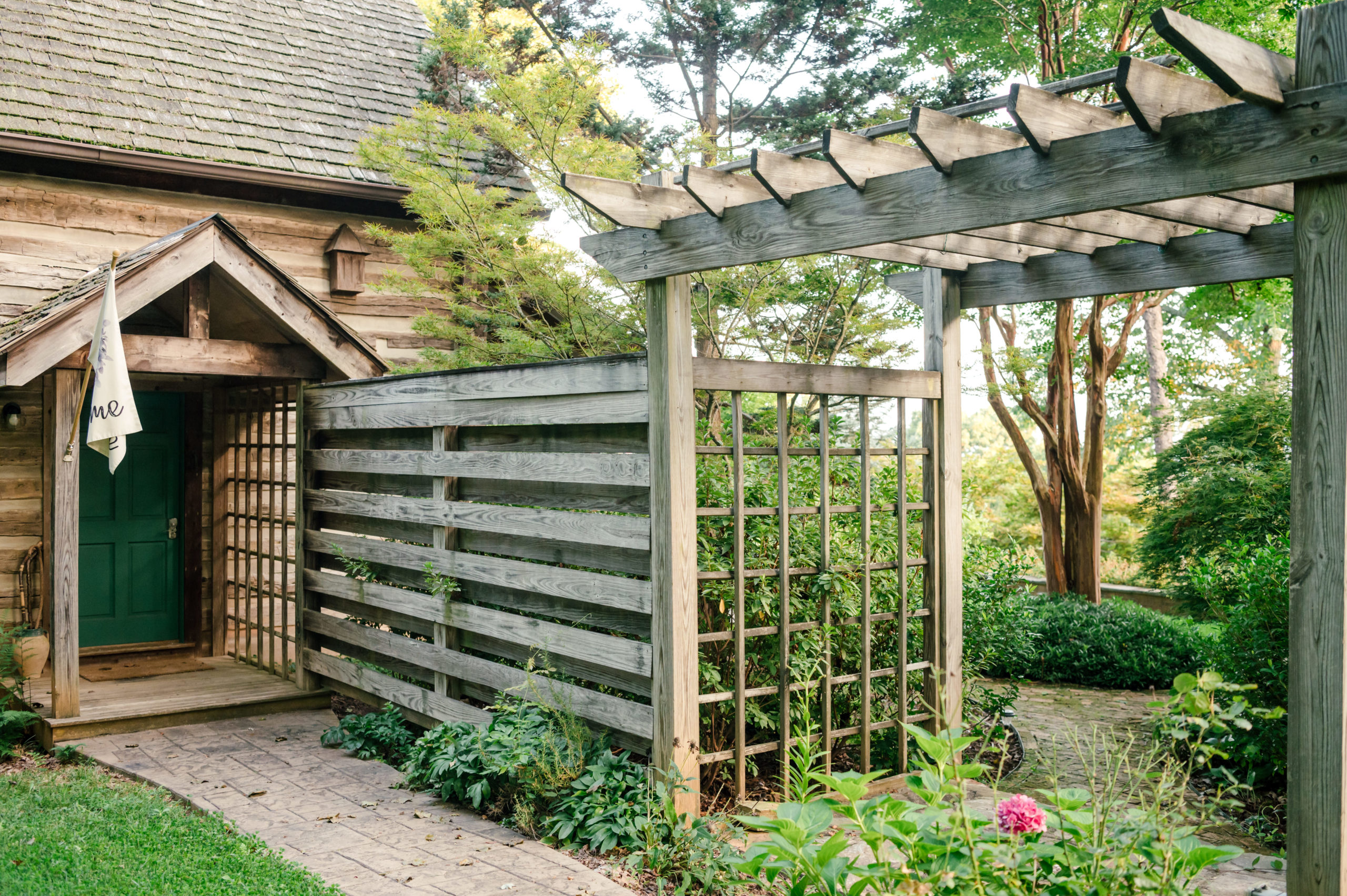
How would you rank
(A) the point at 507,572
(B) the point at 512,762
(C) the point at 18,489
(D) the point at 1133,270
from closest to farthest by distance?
(B) the point at 512,762 → (D) the point at 1133,270 → (A) the point at 507,572 → (C) the point at 18,489

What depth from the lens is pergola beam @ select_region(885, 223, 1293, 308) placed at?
5.07 meters

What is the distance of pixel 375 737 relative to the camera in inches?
247

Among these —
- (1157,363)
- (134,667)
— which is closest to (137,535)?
(134,667)

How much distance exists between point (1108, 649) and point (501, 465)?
5.97 metres

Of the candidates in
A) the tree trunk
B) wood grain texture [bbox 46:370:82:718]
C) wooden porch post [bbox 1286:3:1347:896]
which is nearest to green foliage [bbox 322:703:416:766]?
wood grain texture [bbox 46:370:82:718]

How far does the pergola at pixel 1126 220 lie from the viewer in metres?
3.05

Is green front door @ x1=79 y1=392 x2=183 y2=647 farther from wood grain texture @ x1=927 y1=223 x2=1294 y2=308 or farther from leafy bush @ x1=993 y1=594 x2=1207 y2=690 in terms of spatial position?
leafy bush @ x1=993 y1=594 x2=1207 y2=690

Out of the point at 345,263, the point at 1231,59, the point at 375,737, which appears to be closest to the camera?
the point at 1231,59

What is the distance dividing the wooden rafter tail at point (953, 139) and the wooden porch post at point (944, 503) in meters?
2.03

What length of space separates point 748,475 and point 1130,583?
38.3 feet

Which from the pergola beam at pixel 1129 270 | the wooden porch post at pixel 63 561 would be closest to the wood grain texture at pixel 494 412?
the wooden porch post at pixel 63 561

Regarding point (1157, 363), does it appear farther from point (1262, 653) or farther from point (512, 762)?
point (512, 762)

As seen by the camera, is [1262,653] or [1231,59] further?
[1262,653]

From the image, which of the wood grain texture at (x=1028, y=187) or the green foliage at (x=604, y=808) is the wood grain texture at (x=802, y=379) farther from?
the green foliage at (x=604, y=808)
